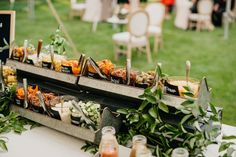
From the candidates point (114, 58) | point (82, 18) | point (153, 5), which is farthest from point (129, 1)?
A: point (114, 58)

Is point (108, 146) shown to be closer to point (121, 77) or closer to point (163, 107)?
point (163, 107)

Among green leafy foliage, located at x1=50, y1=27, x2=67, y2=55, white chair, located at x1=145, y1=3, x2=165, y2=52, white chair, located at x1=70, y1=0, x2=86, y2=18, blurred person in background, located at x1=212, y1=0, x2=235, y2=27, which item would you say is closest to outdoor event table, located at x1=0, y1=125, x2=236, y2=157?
green leafy foliage, located at x1=50, y1=27, x2=67, y2=55

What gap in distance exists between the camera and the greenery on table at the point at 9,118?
2188 mm

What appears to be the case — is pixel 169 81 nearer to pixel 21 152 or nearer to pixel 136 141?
pixel 136 141

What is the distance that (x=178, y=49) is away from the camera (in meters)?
7.28

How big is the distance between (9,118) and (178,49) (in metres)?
5.44

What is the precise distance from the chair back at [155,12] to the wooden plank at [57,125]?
5.03m

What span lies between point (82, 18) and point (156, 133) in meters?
7.96

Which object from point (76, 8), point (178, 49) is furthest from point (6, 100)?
point (76, 8)

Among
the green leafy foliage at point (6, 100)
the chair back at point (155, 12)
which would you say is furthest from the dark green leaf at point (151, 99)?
the chair back at point (155, 12)

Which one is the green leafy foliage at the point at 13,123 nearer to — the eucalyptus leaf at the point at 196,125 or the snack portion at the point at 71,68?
the snack portion at the point at 71,68

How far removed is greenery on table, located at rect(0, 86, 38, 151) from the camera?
86.1 inches

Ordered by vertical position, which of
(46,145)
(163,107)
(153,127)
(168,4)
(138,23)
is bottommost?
(46,145)

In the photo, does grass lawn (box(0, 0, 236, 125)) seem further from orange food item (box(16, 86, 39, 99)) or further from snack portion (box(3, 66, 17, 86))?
orange food item (box(16, 86, 39, 99))
